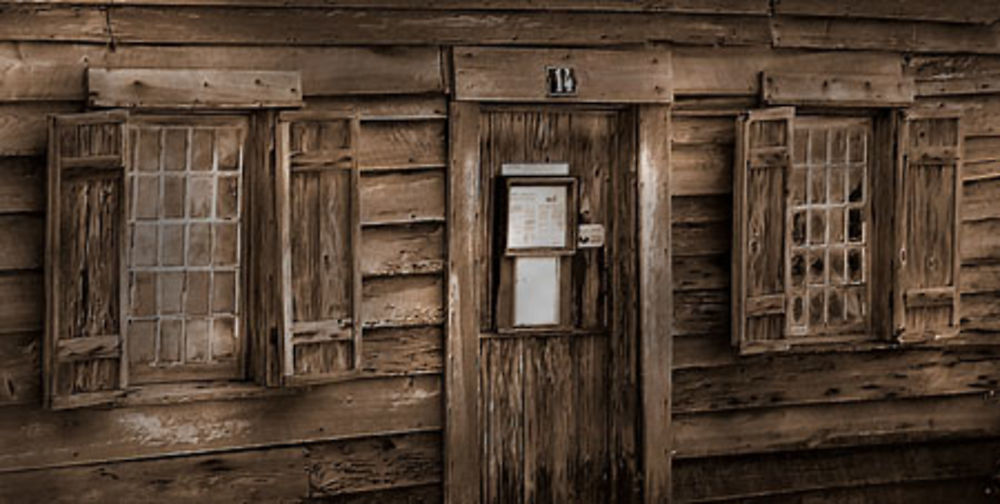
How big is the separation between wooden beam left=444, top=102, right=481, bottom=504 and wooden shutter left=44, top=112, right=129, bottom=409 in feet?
5.38

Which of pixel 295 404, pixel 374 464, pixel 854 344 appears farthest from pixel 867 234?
pixel 295 404

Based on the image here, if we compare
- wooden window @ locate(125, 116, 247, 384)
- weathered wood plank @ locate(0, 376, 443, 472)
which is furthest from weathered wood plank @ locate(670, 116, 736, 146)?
wooden window @ locate(125, 116, 247, 384)

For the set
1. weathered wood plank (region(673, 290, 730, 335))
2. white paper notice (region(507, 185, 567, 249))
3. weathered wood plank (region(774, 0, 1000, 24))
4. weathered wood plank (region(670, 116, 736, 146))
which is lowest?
weathered wood plank (region(673, 290, 730, 335))

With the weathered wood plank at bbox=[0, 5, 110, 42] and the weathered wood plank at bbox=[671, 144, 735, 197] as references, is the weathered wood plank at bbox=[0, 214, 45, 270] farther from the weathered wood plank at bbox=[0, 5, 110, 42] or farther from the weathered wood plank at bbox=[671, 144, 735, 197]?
the weathered wood plank at bbox=[671, 144, 735, 197]

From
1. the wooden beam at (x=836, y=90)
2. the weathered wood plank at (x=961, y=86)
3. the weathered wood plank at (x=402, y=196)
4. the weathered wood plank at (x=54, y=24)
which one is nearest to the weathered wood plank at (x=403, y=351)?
the weathered wood plank at (x=402, y=196)

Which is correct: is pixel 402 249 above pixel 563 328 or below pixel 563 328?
above

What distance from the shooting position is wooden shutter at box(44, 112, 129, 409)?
234 inches

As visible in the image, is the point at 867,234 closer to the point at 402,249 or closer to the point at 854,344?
the point at 854,344

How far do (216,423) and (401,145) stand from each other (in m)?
1.63

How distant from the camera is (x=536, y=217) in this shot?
23.0 feet

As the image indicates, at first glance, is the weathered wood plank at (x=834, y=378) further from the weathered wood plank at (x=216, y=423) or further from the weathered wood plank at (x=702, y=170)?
the weathered wood plank at (x=216, y=423)

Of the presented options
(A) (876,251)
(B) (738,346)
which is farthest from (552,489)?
(A) (876,251)

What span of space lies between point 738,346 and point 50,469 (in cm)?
361

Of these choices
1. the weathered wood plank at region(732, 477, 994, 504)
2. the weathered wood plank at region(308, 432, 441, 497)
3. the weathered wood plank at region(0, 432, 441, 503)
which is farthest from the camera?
the weathered wood plank at region(732, 477, 994, 504)
